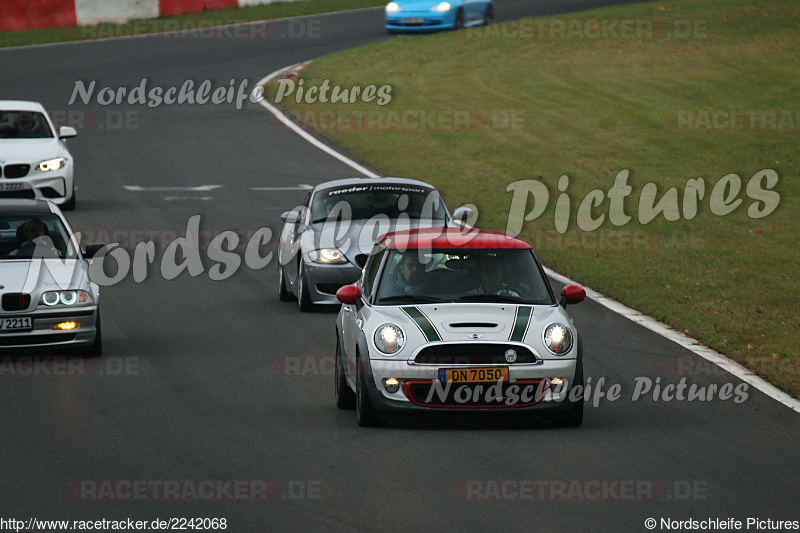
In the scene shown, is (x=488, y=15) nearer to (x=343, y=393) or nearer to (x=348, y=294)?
(x=348, y=294)

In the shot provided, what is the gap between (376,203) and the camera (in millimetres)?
16781

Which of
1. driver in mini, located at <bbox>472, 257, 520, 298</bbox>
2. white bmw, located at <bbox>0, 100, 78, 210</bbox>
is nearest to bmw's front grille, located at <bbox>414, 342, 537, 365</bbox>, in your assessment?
driver in mini, located at <bbox>472, 257, 520, 298</bbox>

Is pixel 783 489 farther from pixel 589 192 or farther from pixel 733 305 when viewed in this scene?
pixel 589 192

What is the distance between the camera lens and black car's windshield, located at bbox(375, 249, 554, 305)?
428 inches

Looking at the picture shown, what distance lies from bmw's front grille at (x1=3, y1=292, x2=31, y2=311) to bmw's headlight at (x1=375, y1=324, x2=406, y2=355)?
13.5 feet

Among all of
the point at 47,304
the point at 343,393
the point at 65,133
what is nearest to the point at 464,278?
the point at 343,393

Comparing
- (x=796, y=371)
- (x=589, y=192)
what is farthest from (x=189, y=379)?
(x=589, y=192)

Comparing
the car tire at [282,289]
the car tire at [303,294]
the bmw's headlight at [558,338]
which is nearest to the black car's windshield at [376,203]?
the car tire at [282,289]

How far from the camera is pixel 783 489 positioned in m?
8.52

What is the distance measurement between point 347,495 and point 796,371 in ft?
17.8

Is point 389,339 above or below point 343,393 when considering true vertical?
above

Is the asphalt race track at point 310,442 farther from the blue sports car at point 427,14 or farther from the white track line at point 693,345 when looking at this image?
the blue sports car at point 427,14

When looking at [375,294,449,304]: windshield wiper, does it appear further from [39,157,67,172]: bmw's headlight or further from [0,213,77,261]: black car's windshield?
[39,157,67,172]: bmw's headlight

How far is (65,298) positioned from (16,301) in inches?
17.2
